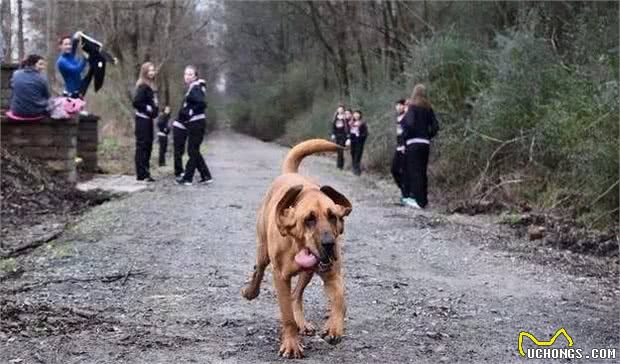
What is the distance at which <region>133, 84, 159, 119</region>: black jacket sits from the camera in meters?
15.9

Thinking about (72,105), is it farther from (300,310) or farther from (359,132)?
(359,132)

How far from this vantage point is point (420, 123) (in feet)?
48.0

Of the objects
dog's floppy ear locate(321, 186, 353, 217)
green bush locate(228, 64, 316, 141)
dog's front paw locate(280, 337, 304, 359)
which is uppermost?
dog's floppy ear locate(321, 186, 353, 217)

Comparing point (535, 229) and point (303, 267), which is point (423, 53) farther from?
point (303, 267)

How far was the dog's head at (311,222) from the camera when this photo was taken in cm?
473

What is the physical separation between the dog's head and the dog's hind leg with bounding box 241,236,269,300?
882mm

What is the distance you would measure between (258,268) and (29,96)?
940cm

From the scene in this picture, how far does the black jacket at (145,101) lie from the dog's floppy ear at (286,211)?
11.4 metres

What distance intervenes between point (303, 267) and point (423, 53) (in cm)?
1592

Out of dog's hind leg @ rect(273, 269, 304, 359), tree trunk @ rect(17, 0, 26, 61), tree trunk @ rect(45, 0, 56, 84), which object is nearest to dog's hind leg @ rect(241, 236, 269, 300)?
dog's hind leg @ rect(273, 269, 304, 359)

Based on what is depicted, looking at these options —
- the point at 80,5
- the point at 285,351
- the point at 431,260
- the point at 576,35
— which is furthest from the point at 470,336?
the point at 80,5

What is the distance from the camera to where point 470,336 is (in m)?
6.03

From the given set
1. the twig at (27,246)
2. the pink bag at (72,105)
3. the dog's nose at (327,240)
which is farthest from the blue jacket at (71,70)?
the dog's nose at (327,240)

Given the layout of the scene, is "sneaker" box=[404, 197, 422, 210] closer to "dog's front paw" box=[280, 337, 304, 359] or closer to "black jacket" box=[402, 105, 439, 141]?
"black jacket" box=[402, 105, 439, 141]
